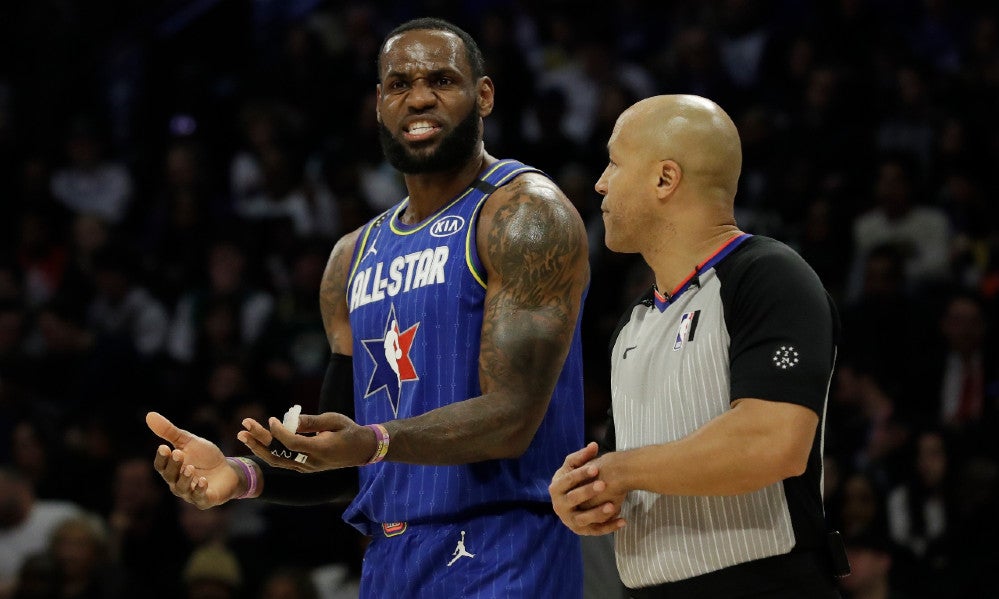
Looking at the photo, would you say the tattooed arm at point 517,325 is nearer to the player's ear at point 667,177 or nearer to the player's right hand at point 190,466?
the player's right hand at point 190,466

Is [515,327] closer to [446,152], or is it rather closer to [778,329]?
[446,152]

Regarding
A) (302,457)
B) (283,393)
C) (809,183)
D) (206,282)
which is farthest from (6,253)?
(302,457)

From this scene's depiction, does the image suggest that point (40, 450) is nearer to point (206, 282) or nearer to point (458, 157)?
point (206, 282)

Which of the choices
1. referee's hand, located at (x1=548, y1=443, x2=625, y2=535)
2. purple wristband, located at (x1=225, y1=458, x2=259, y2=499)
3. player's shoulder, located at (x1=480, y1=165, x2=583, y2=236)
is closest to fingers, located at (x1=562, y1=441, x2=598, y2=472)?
referee's hand, located at (x1=548, y1=443, x2=625, y2=535)

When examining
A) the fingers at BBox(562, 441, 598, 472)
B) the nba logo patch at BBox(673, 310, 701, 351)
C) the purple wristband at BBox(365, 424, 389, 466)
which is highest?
the nba logo patch at BBox(673, 310, 701, 351)

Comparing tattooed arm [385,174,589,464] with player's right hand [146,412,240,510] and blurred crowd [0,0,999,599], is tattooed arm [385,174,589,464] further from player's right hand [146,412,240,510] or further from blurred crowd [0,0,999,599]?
blurred crowd [0,0,999,599]

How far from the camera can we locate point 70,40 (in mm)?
13023

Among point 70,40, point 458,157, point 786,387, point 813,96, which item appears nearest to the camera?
point 786,387

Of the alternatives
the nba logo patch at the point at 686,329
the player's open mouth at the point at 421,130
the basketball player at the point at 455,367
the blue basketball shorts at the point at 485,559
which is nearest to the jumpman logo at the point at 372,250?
the basketball player at the point at 455,367

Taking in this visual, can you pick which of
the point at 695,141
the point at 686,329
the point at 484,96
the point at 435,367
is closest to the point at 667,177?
the point at 695,141

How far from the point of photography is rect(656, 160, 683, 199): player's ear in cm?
333

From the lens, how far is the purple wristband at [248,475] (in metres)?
4.25

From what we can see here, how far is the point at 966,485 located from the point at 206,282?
20.1 ft

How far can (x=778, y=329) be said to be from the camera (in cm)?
302
